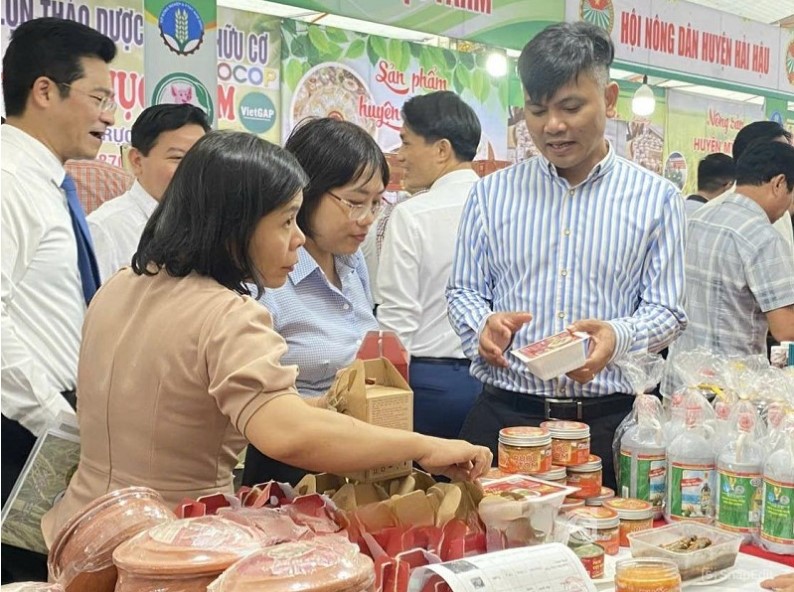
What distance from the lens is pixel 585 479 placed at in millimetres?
1890

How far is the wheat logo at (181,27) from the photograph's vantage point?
12.3ft

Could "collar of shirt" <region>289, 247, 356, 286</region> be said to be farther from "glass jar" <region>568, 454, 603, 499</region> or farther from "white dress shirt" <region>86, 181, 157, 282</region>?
"white dress shirt" <region>86, 181, 157, 282</region>

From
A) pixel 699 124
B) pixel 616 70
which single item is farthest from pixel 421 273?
pixel 699 124

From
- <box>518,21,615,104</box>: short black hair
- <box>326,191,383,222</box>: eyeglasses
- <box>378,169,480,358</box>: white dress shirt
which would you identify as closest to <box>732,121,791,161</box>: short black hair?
<box>378,169,480,358</box>: white dress shirt

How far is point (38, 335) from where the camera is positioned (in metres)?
2.42

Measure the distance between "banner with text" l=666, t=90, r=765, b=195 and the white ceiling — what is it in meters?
0.09

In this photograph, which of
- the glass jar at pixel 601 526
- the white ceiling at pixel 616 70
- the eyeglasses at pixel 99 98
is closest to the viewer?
the glass jar at pixel 601 526

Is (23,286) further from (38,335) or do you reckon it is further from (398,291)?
(398,291)

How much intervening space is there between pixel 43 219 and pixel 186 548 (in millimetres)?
1576

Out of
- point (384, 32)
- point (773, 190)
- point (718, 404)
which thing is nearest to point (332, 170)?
point (718, 404)

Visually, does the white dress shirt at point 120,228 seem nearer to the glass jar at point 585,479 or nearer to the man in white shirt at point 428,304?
the man in white shirt at point 428,304

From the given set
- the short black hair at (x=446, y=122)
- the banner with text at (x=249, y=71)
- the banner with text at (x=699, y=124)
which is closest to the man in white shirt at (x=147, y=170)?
the short black hair at (x=446, y=122)

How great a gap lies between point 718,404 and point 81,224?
1847mm

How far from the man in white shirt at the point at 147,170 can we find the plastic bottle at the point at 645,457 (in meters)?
2.21
